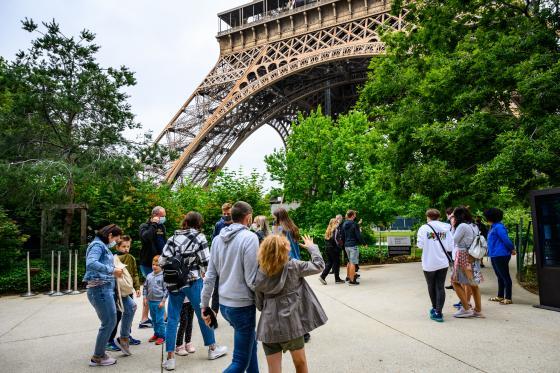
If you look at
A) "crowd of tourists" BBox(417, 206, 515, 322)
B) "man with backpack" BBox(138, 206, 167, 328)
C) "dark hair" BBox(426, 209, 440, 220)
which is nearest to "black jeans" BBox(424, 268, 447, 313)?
"crowd of tourists" BBox(417, 206, 515, 322)

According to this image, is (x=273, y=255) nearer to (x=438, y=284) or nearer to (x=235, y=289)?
(x=235, y=289)

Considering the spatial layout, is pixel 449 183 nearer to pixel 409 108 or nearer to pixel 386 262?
pixel 409 108

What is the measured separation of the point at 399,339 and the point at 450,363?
3.15 feet

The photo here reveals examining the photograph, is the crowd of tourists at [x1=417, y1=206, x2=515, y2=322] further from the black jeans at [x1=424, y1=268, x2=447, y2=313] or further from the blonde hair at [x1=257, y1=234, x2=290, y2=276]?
the blonde hair at [x1=257, y1=234, x2=290, y2=276]

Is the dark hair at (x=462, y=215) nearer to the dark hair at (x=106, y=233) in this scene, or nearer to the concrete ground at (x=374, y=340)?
the concrete ground at (x=374, y=340)

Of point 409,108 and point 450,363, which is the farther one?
point 409,108

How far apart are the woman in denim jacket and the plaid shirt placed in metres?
0.68

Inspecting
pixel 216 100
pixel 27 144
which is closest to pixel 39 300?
pixel 27 144

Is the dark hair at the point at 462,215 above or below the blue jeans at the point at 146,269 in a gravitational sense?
above

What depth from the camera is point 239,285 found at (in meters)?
3.28

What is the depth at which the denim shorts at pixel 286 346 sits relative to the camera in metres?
3.04

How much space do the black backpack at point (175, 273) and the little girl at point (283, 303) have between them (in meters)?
1.40

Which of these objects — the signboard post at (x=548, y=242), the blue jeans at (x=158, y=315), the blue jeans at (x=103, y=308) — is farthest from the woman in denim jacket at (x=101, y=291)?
the signboard post at (x=548, y=242)

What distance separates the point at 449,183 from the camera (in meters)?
8.74
